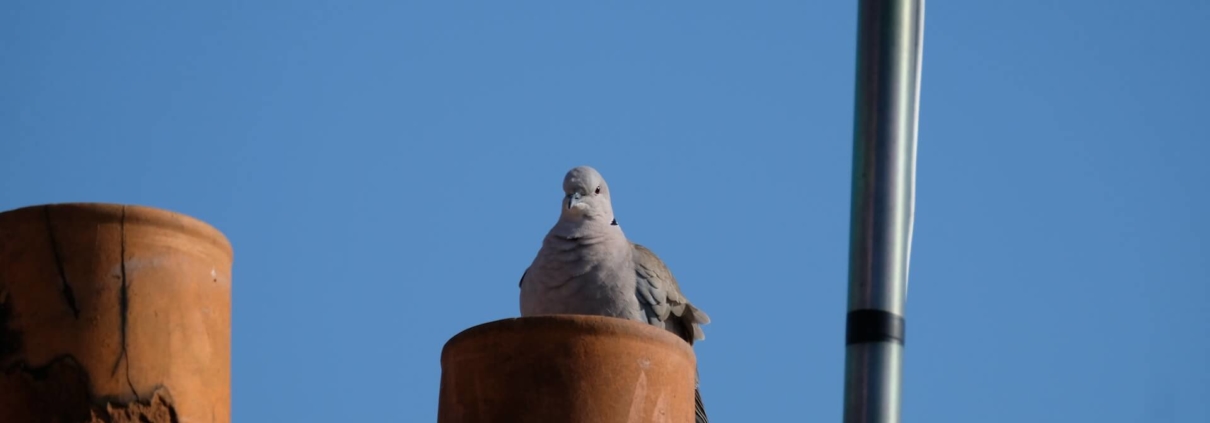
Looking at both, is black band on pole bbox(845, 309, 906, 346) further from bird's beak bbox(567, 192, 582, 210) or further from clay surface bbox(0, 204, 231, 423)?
bird's beak bbox(567, 192, 582, 210)

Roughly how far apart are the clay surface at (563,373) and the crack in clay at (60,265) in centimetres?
127

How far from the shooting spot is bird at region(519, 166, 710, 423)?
32.2 ft

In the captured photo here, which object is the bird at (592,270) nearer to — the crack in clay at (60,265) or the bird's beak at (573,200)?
the bird's beak at (573,200)

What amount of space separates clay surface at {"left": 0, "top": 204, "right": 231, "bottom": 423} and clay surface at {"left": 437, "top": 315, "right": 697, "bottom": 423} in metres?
0.86

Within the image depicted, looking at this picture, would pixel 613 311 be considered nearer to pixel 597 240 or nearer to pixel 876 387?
pixel 597 240

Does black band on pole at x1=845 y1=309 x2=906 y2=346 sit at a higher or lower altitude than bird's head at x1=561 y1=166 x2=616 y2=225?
lower

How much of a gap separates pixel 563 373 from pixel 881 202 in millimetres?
1515

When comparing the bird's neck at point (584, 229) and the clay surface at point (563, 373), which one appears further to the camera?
the bird's neck at point (584, 229)

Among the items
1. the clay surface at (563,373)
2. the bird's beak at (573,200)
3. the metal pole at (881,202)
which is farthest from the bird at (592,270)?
the clay surface at (563,373)

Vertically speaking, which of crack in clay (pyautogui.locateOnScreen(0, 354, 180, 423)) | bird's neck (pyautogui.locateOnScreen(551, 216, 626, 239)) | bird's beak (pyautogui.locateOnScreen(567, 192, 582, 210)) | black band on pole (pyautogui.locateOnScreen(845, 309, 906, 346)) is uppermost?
bird's beak (pyautogui.locateOnScreen(567, 192, 582, 210))

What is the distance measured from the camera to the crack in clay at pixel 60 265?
5938mm

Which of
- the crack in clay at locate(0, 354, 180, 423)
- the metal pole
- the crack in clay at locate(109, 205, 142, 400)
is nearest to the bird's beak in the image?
the metal pole

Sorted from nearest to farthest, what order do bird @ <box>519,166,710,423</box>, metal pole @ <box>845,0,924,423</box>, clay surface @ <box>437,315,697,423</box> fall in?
clay surface @ <box>437,315,697,423</box> → metal pole @ <box>845,0,924,423</box> → bird @ <box>519,166,710,423</box>

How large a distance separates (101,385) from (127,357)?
12cm
